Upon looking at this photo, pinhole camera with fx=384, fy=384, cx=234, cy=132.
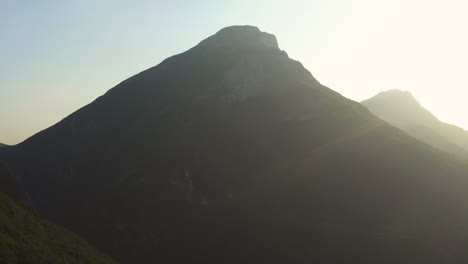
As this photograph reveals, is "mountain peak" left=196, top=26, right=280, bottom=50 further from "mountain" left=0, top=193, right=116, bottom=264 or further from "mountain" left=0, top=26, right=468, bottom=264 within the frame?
"mountain" left=0, top=193, right=116, bottom=264

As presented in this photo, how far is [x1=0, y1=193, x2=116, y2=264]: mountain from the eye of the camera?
3431cm

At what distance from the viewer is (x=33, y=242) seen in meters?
39.2

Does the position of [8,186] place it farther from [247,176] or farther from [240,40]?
[240,40]

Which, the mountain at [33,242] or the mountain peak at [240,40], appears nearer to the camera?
the mountain at [33,242]

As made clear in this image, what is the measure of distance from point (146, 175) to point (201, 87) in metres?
47.9

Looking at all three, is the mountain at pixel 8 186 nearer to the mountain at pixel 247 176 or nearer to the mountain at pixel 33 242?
the mountain at pixel 247 176

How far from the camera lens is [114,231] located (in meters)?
107

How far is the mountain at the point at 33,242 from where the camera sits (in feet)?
113

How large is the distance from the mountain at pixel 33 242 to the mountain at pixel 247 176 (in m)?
48.4

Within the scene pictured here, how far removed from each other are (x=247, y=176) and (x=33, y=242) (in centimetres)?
7971

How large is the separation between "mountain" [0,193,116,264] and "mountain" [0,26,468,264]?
159 ft

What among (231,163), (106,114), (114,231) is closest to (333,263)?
(231,163)

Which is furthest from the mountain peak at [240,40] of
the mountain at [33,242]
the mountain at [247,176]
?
the mountain at [33,242]

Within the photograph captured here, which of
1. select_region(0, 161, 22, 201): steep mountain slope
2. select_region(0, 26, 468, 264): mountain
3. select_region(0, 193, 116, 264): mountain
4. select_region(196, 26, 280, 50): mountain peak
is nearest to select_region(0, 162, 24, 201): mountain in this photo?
select_region(0, 161, 22, 201): steep mountain slope
